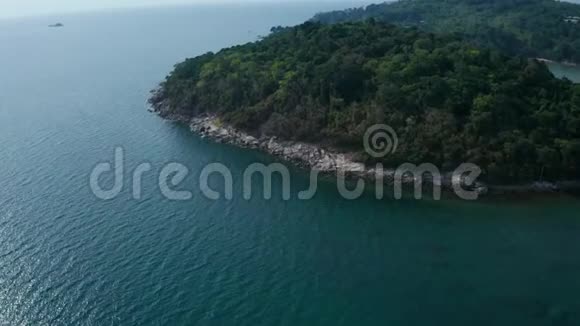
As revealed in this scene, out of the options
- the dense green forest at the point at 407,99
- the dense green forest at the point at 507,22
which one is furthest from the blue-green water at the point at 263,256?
the dense green forest at the point at 507,22

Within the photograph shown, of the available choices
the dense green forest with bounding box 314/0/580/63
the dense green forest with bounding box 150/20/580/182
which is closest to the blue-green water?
the dense green forest with bounding box 150/20/580/182

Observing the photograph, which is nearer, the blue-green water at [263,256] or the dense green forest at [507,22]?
the blue-green water at [263,256]

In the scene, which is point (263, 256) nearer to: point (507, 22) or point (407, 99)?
point (407, 99)

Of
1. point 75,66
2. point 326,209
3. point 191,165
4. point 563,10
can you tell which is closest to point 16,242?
point 191,165

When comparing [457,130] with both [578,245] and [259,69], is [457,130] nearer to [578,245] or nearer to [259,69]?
[578,245]

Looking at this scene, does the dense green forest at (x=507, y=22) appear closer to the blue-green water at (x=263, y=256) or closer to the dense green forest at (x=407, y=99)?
the dense green forest at (x=407, y=99)

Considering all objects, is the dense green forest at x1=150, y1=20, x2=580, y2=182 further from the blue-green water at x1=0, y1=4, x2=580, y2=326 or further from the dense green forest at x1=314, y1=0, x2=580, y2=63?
the dense green forest at x1=314, y1=0, x2=580, y2=63

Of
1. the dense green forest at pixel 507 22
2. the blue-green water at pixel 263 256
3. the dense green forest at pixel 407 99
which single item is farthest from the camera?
the dense green forest at pixel 507 22
